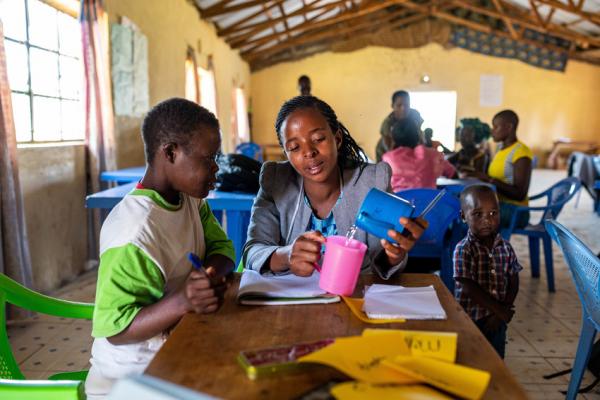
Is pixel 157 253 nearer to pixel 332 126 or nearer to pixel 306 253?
pixel 306 253

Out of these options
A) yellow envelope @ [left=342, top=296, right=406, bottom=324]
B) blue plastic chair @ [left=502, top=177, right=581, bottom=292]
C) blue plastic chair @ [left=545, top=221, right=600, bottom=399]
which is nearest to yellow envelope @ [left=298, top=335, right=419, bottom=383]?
yellow envelope @ [left=342, top=296, right=406, bottom=324]

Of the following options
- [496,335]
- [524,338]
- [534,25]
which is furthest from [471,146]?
[534,25]

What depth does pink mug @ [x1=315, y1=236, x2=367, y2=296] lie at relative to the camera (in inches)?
41.5

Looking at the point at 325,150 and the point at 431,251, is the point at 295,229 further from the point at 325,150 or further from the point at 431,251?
the point at 431,251

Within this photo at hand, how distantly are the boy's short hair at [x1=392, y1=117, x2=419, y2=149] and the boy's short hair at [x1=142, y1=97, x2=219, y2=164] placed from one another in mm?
2392

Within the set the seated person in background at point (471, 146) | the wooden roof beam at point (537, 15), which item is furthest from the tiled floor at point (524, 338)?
the wooden roof beam at point (537, 15)

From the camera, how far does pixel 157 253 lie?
3.52 feet

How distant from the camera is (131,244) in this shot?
3.36 feet

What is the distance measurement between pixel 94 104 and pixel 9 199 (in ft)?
5.06

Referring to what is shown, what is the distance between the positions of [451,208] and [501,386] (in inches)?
83.3

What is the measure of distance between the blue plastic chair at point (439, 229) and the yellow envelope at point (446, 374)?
2.03 meters

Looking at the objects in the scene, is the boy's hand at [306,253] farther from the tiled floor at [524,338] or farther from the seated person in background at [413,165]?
the seated person in background at [413,165]

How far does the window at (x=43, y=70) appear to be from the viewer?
10.8ft

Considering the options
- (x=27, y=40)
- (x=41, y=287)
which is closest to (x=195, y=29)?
(x=27, y=40)
